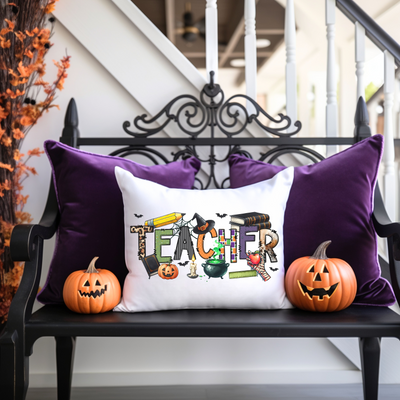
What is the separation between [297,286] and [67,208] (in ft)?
2.02

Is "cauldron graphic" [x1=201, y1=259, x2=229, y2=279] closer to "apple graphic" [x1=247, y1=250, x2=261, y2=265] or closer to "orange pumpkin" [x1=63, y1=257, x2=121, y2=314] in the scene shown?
"apple graphic" [x1=247, y1=250, x2=261, y2=265]

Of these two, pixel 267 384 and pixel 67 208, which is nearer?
pixel 67 208

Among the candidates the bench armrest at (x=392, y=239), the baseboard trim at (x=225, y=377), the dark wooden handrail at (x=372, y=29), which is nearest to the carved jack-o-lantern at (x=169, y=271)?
the bench armrest at (x=392, y=239)

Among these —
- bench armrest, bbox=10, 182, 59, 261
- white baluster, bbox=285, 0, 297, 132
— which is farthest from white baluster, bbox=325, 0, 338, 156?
bench armrest, bbox=10, 182, 59, 261

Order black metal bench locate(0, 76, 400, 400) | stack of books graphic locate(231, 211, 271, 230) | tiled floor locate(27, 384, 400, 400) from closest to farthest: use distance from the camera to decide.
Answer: black metal bench locate(0, 76, 400, 400) → stack of books graphic locate(231, 211, 271, 230) → tiled floor locate(27, 384, 400, 400)

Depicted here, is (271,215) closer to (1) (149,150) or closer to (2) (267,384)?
(1) (149,150)

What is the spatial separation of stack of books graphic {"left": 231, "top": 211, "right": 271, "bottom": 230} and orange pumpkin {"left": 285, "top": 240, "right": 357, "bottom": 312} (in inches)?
4.8

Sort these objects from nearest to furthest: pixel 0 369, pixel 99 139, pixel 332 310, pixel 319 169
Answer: pixel 0 369
pixel 332 310
pixel 319 169
pixel 99 139

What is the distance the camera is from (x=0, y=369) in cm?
72

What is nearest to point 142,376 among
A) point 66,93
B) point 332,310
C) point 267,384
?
point 267,384

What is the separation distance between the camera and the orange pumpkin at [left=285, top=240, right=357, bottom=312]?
800mm

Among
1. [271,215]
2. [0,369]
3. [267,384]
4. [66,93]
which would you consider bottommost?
[267,384]

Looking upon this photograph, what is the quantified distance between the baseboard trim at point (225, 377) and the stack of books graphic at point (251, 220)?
2.20ft

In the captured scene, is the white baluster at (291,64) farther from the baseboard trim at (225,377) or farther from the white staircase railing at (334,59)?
the baseboard trim at (225,377)
